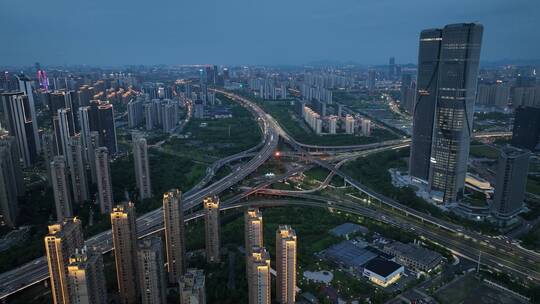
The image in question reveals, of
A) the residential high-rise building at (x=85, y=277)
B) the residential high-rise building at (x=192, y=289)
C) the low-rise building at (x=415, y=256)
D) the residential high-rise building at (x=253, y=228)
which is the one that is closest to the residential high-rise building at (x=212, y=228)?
the residential high-rise building at (x=253, y=228)

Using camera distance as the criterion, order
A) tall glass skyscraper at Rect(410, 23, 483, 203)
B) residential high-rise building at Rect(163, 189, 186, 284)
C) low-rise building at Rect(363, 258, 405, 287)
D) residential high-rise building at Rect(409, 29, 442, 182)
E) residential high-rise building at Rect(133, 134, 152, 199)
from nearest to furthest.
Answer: residential high-rise building at Rect(163, 189, 186, 284) < low-rise building at Rect(363, 258, 405, 287) < tall glass skyscraper at Rect(410, 23, 483, 203) < residential high-rise building at Rect(133, 134, 152, 199) < residential high-rise building at Rect(409, 29, 442, 182)

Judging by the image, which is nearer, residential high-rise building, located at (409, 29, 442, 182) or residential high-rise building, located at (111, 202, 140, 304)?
residential high-rise building, located at (111, 202, 140, 304)

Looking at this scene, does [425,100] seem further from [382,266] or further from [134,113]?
[134,113]

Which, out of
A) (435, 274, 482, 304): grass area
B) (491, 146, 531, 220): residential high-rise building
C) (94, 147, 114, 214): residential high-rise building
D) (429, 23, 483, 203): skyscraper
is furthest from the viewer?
(429, 23, 483, 203): skyscraper

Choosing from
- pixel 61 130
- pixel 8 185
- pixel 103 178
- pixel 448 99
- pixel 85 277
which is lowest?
pixel 8 185

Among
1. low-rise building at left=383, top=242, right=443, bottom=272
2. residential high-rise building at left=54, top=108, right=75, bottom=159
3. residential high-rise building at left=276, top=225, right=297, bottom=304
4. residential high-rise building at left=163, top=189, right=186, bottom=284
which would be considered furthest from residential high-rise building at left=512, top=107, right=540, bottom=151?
residential high-rise building at left=54, top=108, right=75, bottom=159

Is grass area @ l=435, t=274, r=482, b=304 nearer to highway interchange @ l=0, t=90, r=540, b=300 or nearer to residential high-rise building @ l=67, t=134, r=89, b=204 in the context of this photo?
highway interchange @ l=0, t=90, r=540, b=300

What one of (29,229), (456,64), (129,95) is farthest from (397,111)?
(29,229)

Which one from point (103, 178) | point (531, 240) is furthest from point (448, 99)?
point (103, 178)
